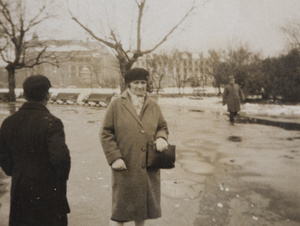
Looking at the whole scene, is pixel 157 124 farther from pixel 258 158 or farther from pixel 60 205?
pixel 258 158

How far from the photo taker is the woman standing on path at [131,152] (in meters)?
2.88

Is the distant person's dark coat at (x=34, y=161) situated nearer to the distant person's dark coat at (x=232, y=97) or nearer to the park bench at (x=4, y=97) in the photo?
the distant person's dark coat at (x=232, y=97)

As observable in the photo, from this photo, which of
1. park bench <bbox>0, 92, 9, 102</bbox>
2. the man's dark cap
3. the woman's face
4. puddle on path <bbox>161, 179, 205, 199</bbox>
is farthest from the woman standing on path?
park bench <bbox>0, 92, 9, 102</bbox>

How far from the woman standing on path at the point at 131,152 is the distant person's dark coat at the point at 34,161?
22.2 inches

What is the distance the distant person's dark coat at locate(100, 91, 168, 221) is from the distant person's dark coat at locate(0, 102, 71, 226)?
1.91 feet

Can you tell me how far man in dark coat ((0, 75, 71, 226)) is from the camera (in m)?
2.37

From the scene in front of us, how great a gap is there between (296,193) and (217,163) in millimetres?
1962

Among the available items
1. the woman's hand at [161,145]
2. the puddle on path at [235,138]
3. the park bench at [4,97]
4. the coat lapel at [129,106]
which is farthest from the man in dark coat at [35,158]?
the park bench at [4,97]

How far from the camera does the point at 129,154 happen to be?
9.48ft

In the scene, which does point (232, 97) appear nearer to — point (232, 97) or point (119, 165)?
point (232, 97)

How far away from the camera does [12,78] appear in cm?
2739

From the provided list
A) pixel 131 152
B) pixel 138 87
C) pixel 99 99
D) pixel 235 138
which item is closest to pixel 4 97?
pixel 99 99

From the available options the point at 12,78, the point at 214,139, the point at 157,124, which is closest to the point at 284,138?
the point at 214,139

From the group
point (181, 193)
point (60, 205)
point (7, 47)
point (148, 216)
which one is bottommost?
point (181, 193)
